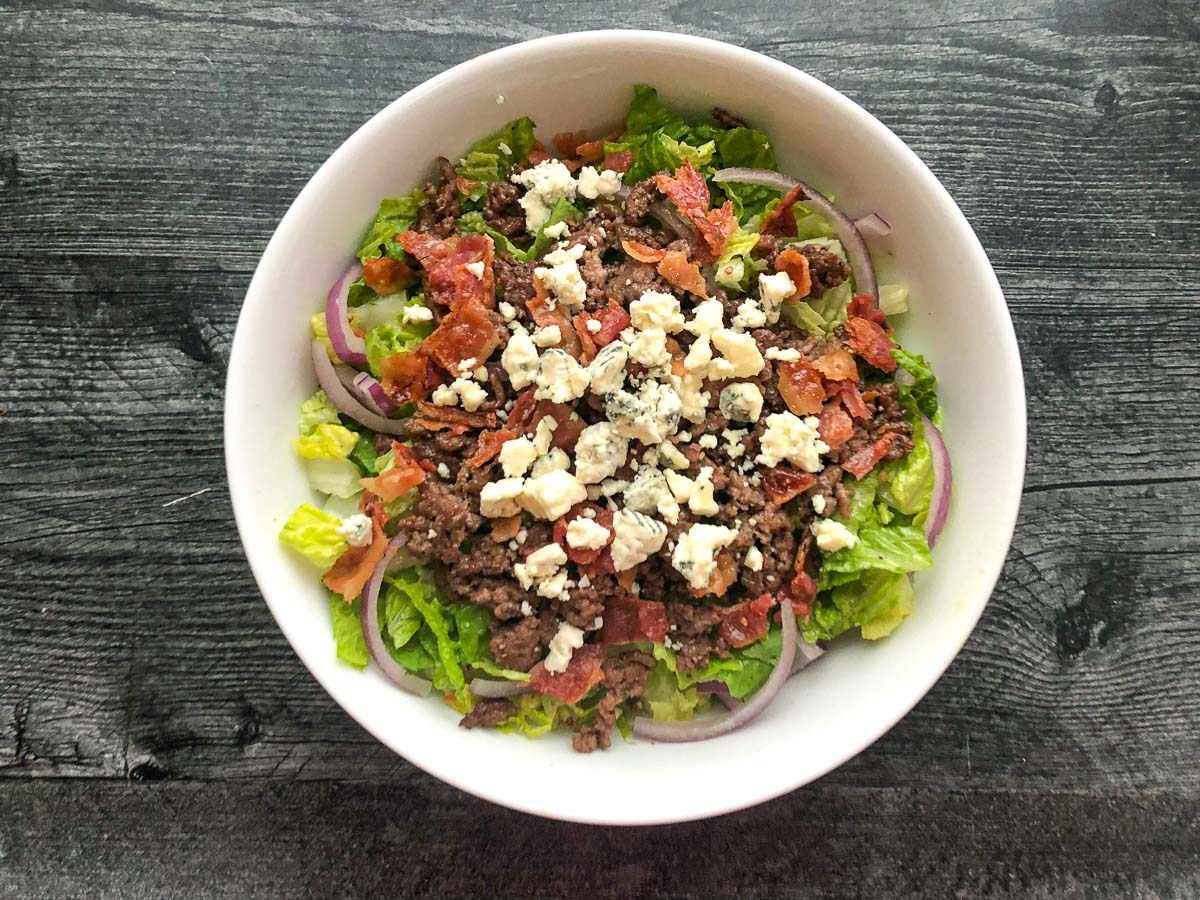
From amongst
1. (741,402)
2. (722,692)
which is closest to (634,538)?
(741,402)

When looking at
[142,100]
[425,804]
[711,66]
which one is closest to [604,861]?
[425,804]

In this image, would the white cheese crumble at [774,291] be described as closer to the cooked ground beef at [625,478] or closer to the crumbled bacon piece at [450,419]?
the cooked ground beef at [625,478]

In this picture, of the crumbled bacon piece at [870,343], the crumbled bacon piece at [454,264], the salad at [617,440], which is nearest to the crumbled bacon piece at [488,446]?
the salad at [617,440]

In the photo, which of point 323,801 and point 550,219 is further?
point 323,801

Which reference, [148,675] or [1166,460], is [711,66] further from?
[148,675]

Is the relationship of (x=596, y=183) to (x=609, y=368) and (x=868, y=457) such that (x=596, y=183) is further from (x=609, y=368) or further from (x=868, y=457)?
(x=868, y=457)
